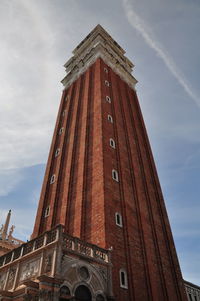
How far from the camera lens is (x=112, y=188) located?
820 inches

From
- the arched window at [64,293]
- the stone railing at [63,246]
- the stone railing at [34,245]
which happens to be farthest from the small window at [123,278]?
the stone railing at [34,245]

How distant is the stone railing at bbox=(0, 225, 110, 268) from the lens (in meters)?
13.4

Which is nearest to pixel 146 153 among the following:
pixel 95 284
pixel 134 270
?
pixel 134 270

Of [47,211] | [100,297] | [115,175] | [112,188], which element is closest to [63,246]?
[100,297]

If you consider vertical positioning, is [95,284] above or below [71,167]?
below

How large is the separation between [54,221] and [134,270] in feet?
27.0

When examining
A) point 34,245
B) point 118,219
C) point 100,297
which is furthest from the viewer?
point 118,219

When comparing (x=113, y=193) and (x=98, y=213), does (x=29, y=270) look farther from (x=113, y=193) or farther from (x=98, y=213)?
(x=113, y=193)

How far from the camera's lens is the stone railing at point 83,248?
13.7 metres

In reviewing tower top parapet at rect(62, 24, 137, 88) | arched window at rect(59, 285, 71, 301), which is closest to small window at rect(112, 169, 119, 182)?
arched window at rect(59, 285, 71, 301)

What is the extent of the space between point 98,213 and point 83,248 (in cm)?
437

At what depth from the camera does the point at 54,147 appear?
1206 inches

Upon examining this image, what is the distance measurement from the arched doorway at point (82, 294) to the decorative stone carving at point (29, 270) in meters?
2.25

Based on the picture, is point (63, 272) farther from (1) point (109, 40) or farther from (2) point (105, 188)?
(1) point (109, 40)
